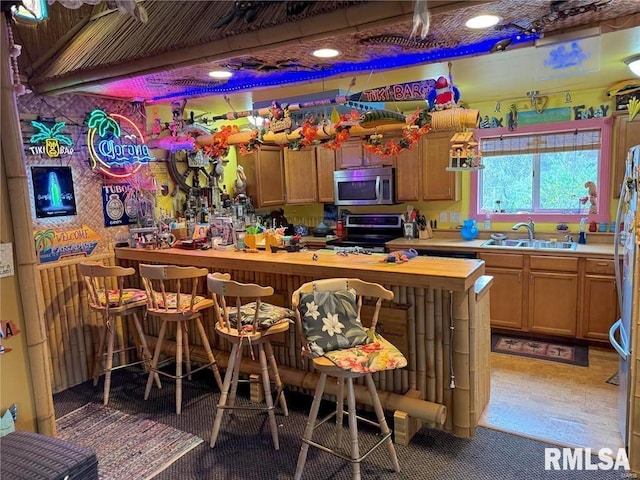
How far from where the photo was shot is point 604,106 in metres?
4.35

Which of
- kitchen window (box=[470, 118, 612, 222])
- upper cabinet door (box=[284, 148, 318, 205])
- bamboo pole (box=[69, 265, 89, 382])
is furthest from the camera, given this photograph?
upper cabinet door (box=[284, 148, 318, 205])

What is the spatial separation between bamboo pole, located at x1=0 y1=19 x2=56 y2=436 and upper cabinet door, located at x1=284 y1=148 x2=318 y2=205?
3862 millimetres

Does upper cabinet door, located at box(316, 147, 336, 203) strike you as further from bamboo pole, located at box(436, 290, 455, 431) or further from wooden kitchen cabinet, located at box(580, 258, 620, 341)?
bamboo pole, located at box(436, 290, 455, 431)

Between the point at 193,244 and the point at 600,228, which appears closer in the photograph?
the point at 193,244

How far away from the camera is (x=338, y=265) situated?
2938 mm

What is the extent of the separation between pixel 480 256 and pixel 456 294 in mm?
2040

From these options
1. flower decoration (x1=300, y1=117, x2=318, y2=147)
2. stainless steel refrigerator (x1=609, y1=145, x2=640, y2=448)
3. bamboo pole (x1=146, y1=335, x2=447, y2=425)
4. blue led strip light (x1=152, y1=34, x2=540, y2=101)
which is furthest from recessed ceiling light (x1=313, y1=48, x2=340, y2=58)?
bamboo pole (x1=146, y1=335, x2=447, y2=425)

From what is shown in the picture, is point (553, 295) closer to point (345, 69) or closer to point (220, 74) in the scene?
point (345, 69)

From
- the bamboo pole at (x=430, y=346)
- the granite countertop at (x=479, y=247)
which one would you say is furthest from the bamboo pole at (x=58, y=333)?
the granite countertop at (x=479, y=247)

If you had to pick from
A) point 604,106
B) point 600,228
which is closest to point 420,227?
point 600,228

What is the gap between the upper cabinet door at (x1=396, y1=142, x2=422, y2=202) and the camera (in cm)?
506

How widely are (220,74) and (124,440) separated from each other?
2416 mm

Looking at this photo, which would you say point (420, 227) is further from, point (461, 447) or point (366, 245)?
point (461, 447)

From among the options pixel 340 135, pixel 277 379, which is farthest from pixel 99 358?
pixel 340 135
